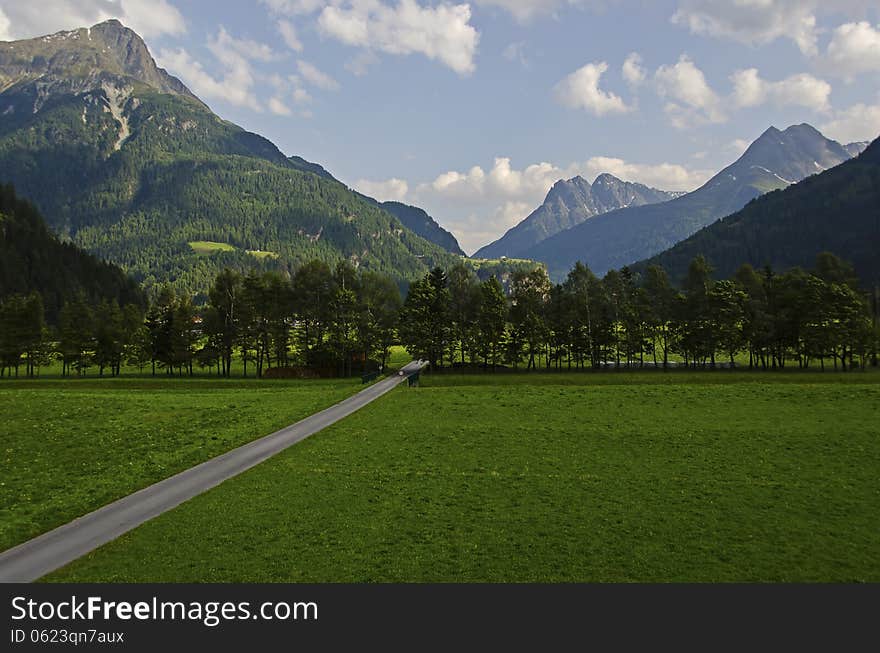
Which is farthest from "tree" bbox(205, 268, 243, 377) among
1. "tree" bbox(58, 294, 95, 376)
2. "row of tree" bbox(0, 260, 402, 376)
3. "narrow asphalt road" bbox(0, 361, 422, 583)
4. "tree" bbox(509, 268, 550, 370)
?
"narrow asphalt road" bbox(0, 361, 422, 583)

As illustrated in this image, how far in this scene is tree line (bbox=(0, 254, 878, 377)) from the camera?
85.9m

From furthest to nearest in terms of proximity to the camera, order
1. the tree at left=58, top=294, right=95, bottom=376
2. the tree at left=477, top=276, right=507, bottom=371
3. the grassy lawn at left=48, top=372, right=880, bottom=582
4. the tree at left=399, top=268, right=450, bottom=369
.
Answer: the tree at left=58, top=294, right=95, bottom=376 → the tree at left=477, top=276, right=507, bottom=371 → the tree at left=399, top=268, right=450, bottom=369 → the grassy lawn at left=48, top=372, right=880, bottom=582

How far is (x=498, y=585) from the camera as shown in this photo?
Result: 576 inches

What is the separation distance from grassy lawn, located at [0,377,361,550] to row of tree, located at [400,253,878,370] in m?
28.7

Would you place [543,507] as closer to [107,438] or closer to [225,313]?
[107,438]

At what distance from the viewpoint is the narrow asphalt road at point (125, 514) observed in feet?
54.5

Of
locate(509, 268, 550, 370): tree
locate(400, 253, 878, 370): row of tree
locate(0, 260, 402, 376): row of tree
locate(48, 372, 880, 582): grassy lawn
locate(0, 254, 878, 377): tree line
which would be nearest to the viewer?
locate(48, 372, 880, 582): grassy lawn

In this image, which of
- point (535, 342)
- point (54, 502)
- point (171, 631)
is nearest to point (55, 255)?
point (535, 342)

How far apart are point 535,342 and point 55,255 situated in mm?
193042

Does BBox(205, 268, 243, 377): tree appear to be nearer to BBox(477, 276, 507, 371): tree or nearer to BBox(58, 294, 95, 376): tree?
BBox(58, 294, 95, 376): tree

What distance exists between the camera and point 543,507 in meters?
21.3

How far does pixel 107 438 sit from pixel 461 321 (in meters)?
62.1

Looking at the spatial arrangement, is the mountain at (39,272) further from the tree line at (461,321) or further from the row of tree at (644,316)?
the row of tree at (644,316)

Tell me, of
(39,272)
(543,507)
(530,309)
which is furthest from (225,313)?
(39,272)
